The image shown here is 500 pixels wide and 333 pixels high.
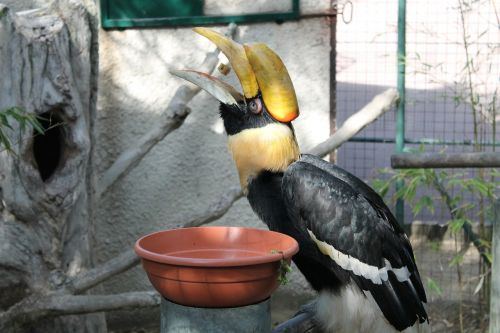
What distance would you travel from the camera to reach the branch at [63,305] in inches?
108

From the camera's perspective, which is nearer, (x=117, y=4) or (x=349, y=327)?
(x=349, y=327)

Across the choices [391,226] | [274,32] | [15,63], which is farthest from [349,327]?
[274,32]

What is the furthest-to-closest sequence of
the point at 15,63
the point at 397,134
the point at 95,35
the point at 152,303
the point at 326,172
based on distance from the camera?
the point at 397,134
the point at 95,35
the point at 15,63
the point at 152,303
the point at 326,172

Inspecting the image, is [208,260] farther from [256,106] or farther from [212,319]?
[256,106]

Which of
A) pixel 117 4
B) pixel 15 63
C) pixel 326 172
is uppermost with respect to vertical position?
pixel 117 4

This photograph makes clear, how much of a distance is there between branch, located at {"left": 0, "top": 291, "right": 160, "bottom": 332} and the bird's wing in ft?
1.95

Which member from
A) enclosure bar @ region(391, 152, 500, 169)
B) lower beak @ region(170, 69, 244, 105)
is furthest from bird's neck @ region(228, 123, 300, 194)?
enclosure bar @ region(391, 152, 500, 169)

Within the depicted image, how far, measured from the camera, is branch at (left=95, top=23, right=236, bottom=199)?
3.22m

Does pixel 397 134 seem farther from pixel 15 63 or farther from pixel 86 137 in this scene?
pixel 15 63

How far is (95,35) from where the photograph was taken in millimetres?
3240

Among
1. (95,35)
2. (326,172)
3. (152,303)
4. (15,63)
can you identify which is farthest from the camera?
(95,35)

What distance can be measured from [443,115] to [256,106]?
2.02 meters

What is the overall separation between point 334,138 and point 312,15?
0.68m

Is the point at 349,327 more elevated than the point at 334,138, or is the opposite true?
the point at 334,138
